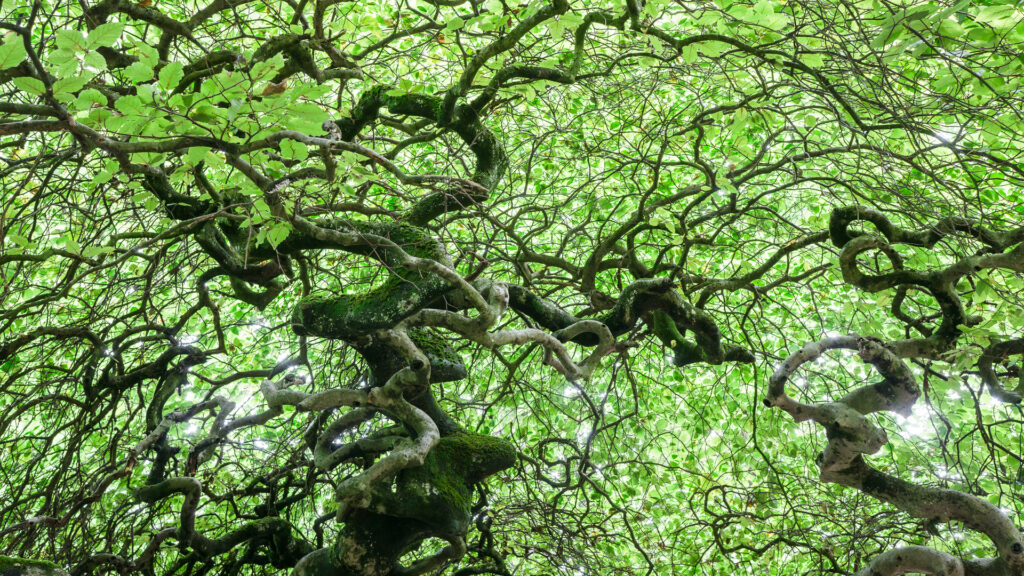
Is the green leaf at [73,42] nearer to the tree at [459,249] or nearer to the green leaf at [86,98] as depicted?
the tree at [459,249]

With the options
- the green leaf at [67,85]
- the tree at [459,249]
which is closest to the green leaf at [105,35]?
the tree at [459,249]

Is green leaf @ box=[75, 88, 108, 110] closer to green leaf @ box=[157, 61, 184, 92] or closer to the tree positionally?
the tree

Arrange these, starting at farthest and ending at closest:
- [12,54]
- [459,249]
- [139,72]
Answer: [459,249]
[139,72]
[12,54]

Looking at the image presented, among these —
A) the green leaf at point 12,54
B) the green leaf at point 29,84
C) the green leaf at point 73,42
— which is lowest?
the green leaf at point 12,54

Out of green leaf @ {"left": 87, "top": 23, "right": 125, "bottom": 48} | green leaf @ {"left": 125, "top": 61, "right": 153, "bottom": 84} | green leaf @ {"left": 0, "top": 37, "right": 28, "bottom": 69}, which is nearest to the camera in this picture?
green leaf @ {"left": 0, "top": 37, "right": 28, "bottom": 69}

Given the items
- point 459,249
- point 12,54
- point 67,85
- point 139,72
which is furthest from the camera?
point 459,249

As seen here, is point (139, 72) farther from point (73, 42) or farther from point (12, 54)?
point (12, 54)

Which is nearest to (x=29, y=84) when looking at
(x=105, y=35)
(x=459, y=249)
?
(x=105, y=35)

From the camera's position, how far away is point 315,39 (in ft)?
14.7

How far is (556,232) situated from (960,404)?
3.44 m

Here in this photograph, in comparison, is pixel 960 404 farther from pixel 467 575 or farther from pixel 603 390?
pixel 467 575

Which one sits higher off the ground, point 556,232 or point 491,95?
point 556,232

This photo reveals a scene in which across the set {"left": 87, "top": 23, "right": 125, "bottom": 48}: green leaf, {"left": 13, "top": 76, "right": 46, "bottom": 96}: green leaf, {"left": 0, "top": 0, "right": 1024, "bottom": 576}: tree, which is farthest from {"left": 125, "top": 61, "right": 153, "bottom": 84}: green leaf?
{"left": 13, "top": 76, "right": 46, "bottom": 96}: green leaf

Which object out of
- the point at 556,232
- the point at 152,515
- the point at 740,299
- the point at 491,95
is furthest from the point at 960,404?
the point at 152,515
